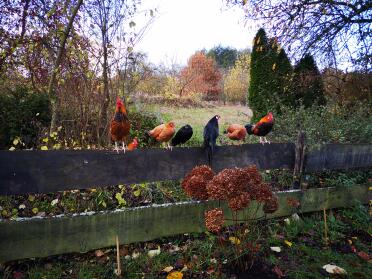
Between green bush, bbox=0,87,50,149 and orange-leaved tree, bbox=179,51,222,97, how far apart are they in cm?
1878

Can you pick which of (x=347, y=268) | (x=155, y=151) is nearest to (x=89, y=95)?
(x=155, y=151)

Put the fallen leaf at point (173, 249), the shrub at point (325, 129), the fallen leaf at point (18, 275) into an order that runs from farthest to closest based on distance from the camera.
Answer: the shrub at point (325, 129)
the fallen leaf at point (173, 249)
the fallen leaf at point (18, 275)

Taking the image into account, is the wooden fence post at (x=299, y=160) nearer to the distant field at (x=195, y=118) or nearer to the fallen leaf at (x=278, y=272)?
the fallen leaf at (x=278, y=272)

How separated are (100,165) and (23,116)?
319cm

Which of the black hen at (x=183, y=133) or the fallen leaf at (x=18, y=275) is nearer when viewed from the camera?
the fallen leaf at (x=18, y=275)

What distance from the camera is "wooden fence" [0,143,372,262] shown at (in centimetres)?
248

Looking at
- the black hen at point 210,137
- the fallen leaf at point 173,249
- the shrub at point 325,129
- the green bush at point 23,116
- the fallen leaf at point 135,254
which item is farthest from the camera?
the green bush at point 23,116

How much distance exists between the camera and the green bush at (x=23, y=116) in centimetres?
514

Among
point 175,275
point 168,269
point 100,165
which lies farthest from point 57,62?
point 175,275

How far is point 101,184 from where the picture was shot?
2.89 metres

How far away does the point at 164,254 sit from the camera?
9.24 feet

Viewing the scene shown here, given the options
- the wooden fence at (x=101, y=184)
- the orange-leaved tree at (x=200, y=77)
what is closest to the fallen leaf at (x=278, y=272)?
the wooden fence at (x=101, y=184)

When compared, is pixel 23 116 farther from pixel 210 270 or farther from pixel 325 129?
pixel 325 129

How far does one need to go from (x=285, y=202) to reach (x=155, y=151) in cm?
166
